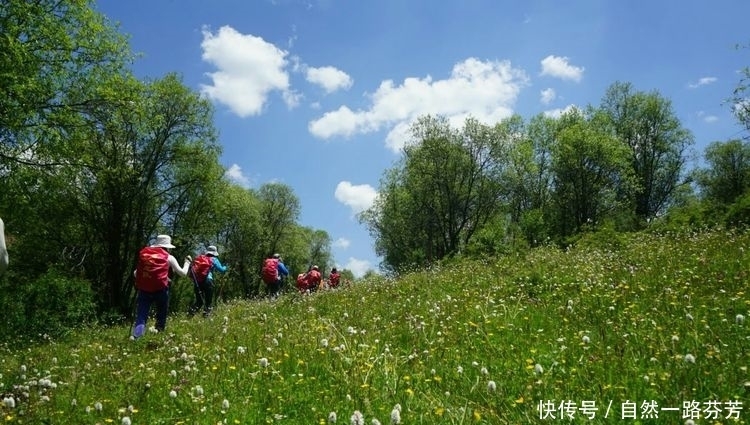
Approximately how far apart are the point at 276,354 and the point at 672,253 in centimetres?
968

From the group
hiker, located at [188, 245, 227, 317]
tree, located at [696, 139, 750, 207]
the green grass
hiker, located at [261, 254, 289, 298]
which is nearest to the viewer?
the green grass

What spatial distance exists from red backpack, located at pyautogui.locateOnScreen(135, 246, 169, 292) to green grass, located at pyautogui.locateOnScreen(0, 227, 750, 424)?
1.20 meters

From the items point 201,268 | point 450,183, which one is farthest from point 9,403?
point 450,183

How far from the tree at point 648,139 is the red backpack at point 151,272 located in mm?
54146

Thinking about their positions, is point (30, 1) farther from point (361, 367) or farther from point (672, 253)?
point (672, 253)

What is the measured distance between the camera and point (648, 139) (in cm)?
5706

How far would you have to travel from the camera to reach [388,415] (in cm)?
433

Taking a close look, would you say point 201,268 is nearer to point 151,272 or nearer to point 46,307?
point 46,307

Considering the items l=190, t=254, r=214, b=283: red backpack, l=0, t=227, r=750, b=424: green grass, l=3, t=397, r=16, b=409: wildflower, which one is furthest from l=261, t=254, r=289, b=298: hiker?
l=3, t=397, r=16, b=409: wildflower

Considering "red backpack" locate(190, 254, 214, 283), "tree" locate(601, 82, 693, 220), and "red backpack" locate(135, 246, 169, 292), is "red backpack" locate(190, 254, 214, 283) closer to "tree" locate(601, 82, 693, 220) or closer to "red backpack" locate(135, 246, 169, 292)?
"red backpack" locate(135, 246, 169, 292)

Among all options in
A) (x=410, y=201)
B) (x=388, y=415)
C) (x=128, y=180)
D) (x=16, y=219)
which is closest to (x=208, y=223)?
(x=128, y=180)

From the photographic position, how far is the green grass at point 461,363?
423cm

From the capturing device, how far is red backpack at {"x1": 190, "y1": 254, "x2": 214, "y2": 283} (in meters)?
16.5

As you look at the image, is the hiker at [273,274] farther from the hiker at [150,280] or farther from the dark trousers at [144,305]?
the hiker at [150,280]
